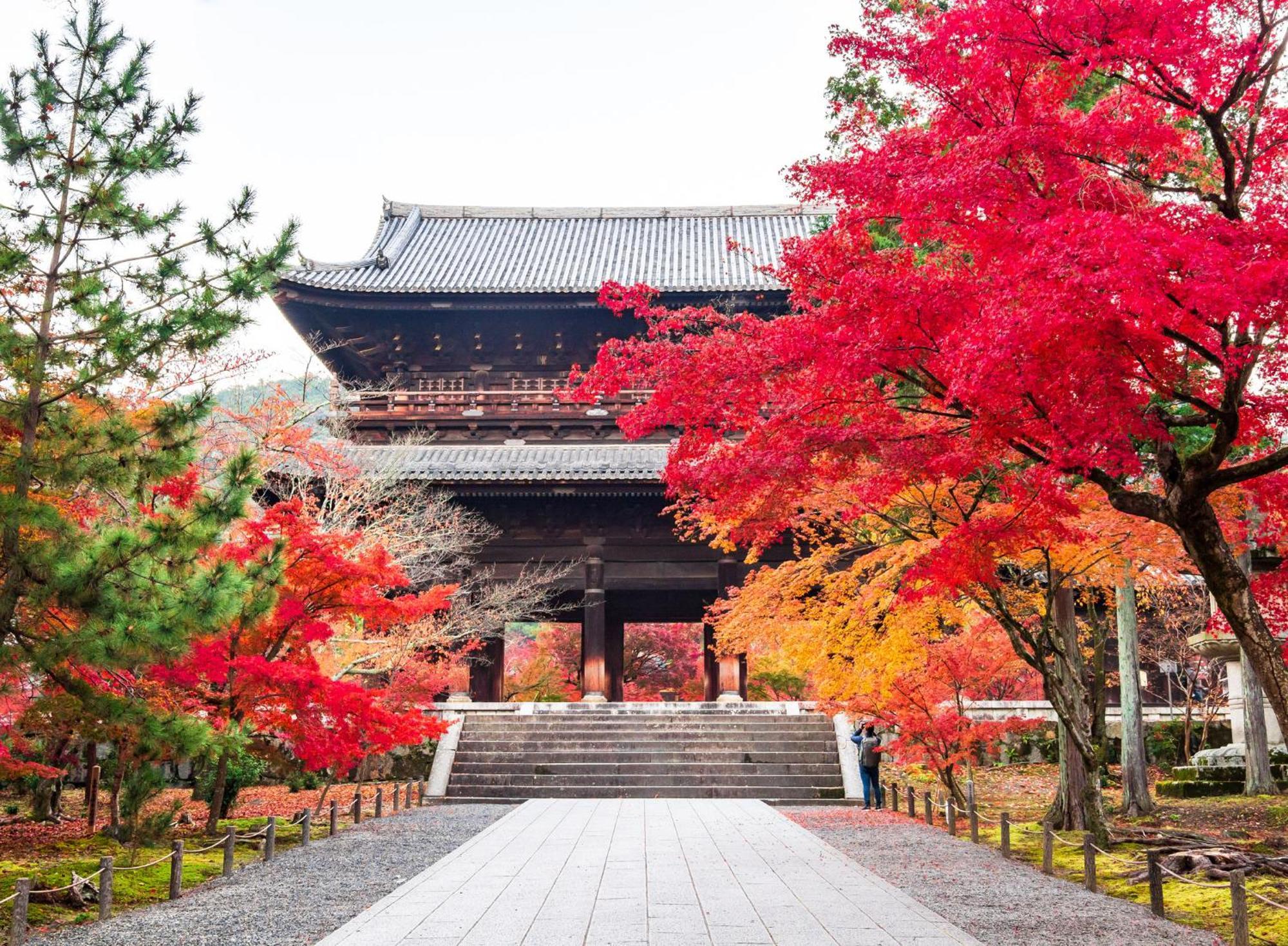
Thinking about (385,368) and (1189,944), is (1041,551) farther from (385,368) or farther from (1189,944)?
(385,368)

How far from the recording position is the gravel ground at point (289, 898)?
24.7ft

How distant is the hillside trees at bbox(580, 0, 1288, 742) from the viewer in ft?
21.2

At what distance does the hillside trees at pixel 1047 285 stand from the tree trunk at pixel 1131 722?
635 cm

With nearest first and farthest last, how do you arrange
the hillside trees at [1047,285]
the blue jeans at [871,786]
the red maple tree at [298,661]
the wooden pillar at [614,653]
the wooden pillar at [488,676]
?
the hillside trees at [1047,285] → the red maple tree at [298,661] → the blue jeans at [871,786] → the wooden pillar at [488,676] → the wooden pillar at [614,653]

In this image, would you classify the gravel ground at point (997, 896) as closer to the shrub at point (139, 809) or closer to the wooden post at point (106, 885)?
the wooden post at point (106, 885)

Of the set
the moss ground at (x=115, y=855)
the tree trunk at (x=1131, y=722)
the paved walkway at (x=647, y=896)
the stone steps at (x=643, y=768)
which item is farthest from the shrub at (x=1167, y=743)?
the moss ground at (x=115, y=855)

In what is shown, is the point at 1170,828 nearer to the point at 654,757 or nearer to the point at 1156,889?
the point at 1156,889

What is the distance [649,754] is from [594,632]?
3.48 m

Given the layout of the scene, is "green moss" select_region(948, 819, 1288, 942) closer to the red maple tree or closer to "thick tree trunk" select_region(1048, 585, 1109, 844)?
"thick tree trunk" select_region(1048, 585, 1109, 844)

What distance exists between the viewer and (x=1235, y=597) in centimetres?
695

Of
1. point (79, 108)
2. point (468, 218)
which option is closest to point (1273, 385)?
point (79, 108)

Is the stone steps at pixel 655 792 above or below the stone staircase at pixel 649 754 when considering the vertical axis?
below

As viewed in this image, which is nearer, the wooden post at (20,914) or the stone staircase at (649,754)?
the wooden post at (20,914)

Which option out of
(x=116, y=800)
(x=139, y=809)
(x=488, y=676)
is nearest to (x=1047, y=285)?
(x=139, y=809)
